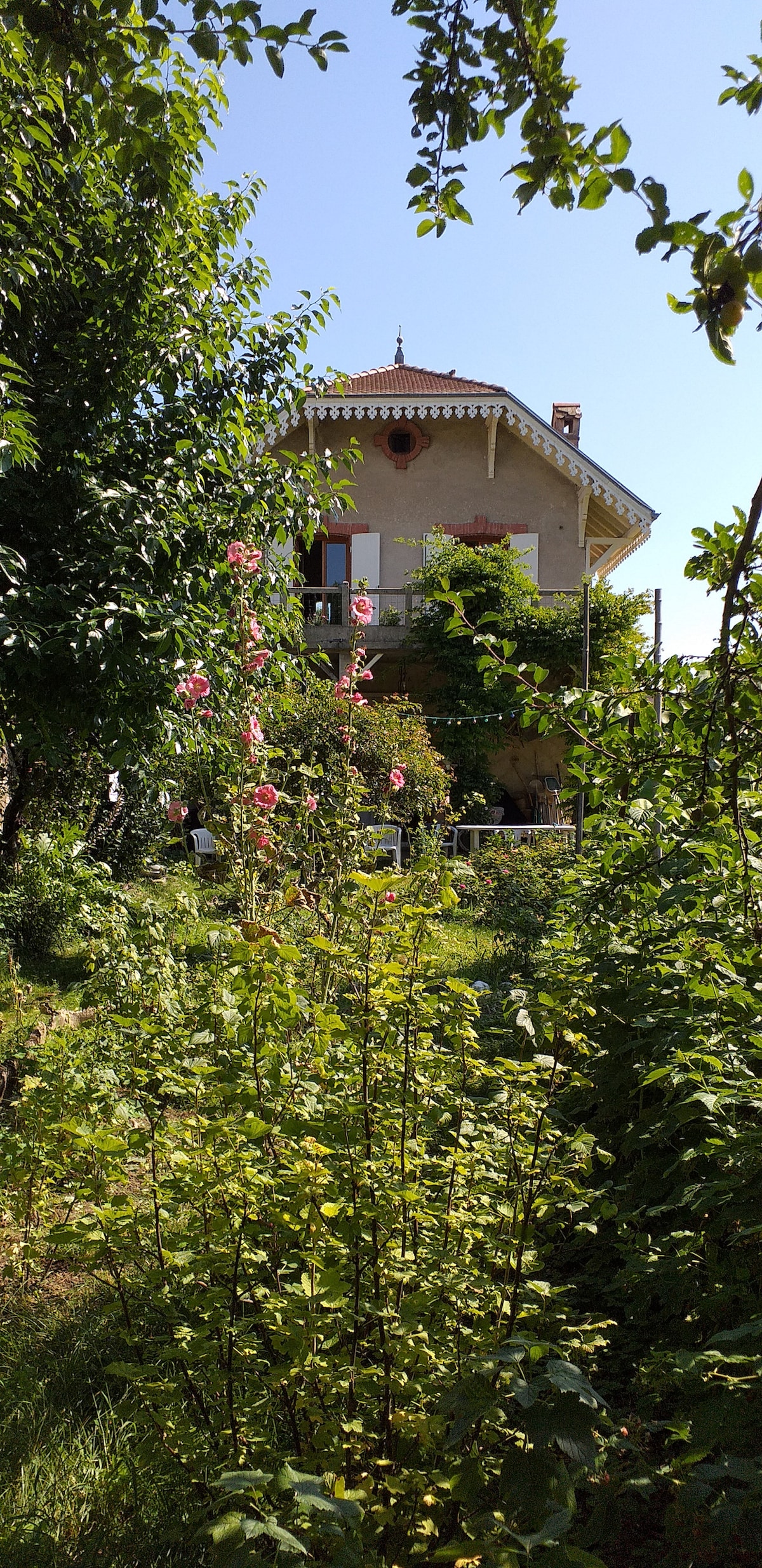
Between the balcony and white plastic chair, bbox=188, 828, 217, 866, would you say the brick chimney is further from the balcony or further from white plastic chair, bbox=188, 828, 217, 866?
white plastic chair, bbox=188, 828, 217, 866

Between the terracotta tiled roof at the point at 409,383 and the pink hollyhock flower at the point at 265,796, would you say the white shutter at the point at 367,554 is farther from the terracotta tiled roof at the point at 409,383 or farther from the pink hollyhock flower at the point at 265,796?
the pink hollyhock flower at the point at 265,796

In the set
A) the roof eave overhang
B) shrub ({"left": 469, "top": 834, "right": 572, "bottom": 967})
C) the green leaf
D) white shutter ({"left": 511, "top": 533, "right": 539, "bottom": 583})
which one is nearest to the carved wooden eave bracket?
the roof eave overhang

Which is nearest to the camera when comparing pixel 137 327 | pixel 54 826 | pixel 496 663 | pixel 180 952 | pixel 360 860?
pixel 496 663

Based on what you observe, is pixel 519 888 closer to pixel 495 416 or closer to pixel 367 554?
pixel 367 554

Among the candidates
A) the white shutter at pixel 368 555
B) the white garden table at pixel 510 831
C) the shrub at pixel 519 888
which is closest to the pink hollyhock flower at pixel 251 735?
the shrub at pixel 519 888

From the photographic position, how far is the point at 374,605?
47.9 ft

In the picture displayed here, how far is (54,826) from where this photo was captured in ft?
23.4

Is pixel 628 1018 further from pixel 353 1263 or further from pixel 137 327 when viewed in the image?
pixel 137 327

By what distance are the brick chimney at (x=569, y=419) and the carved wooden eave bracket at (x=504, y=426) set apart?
11.1 feet

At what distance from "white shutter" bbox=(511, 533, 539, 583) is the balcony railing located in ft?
6.18

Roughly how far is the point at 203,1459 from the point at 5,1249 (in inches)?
63.9

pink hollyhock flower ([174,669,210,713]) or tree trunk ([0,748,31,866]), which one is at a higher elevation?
pink hollyhock flower ([174,669,210,713])

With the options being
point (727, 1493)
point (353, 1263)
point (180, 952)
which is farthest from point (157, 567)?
point (727, 1493)

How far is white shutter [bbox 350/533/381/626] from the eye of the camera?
1586 cm
